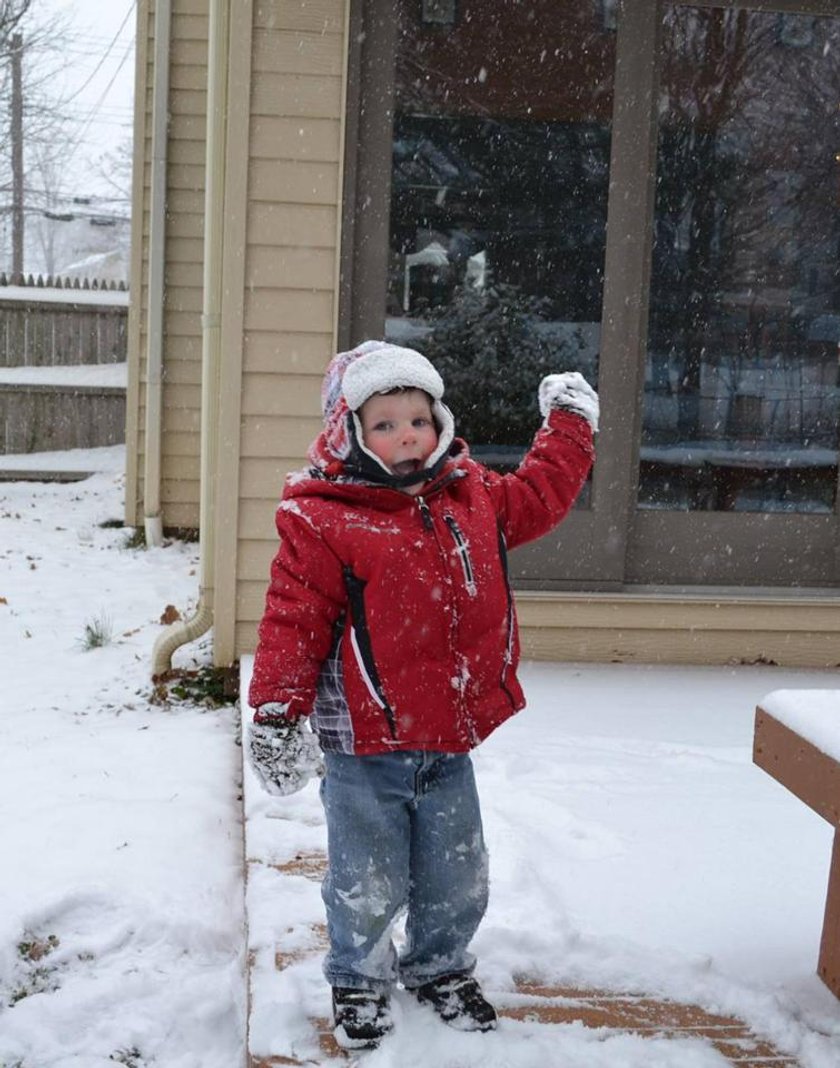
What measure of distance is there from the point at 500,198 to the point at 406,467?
2808mm

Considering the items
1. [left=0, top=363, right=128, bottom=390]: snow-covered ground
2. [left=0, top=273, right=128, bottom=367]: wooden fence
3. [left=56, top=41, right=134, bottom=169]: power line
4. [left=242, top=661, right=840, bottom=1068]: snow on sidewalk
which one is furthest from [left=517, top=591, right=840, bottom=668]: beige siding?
[left=56, top=41, right=134, bottom=169]: power line

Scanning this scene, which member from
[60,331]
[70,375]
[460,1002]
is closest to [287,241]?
[460,1002]

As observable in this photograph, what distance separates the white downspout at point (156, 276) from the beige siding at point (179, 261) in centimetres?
13

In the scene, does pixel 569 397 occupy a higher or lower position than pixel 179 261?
lower

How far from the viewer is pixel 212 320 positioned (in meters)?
4.94

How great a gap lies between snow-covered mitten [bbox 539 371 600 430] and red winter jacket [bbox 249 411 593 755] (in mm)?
357

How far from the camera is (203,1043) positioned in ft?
8.48

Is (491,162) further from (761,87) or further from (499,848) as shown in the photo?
(499,848)

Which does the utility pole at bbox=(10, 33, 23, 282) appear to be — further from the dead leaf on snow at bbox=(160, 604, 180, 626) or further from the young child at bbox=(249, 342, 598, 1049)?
the young child at bbox=(249, 342, 598, 1049)

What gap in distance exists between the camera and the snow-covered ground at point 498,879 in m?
2.41

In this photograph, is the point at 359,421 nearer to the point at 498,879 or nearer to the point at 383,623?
the point at 383,623

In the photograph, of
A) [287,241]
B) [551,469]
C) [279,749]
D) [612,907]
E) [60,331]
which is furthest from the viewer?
[60,331]

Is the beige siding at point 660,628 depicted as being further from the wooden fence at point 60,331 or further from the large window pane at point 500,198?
the wooden fence at point 60,331

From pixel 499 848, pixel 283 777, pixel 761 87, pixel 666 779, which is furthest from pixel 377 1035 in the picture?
pixel 761 87
